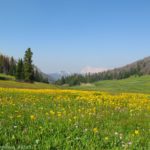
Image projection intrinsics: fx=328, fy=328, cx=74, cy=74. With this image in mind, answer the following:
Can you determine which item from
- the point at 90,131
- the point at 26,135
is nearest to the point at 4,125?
the point at 26,135

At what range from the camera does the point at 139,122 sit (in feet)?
40.7

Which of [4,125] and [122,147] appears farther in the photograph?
[4,125]

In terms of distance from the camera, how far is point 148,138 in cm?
915

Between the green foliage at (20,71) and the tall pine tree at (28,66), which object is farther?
the green foliage at (20,71)

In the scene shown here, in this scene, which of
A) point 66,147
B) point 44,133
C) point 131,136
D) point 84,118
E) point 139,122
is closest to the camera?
point 66,147

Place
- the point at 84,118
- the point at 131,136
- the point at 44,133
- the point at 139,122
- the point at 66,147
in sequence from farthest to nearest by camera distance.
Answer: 1. the point at 139,122
2. the point at 84,118
3. the point at 131,136
4. the point at 44,133
5. the point at 66,147

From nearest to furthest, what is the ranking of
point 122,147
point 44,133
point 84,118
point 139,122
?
point 122,147 → point 44,133 → point 84,118 → point 139,122

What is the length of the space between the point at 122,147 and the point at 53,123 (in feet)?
8.07

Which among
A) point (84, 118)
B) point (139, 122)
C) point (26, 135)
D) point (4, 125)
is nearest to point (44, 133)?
point (26, 135)

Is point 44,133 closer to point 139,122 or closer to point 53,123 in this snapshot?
point 53,123

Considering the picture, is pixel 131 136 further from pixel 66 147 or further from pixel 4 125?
pixel 4 125

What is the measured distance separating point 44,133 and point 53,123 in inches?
43.7

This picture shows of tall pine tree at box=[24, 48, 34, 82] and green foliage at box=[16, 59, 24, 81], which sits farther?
green foliage at box=[16, 59, 24, 81]

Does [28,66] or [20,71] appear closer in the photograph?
[28,66]
